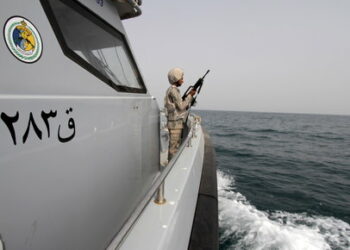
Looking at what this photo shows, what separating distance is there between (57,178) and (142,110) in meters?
1.17

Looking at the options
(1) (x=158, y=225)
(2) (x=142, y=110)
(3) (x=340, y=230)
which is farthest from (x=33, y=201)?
(3) (x=340, y=230)

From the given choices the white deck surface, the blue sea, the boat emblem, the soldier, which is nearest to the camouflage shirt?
the soldier

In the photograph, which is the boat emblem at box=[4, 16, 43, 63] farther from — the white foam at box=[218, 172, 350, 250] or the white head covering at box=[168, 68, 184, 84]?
the white foam at box=[218, 172, 350, 250]

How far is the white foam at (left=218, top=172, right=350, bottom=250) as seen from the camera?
133 inches

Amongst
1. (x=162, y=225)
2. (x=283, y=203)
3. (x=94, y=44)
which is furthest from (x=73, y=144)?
(x=283, y=203)

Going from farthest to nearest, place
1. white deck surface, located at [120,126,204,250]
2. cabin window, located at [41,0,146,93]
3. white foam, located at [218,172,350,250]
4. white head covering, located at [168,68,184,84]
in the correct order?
white foam, located at [218,172,350,250] → white head covering, located at [168,68,184,84] → cabin window, located at [41,0,146,93] → white deck surface, located at [120,126,204,250]

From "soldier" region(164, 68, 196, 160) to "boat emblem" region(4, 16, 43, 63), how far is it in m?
2.09

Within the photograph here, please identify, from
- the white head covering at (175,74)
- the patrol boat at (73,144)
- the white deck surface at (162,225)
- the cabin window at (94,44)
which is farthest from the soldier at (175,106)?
the white deck surface at (162,225)

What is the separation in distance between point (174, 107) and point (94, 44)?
158cm

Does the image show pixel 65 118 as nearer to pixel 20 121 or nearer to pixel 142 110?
pixel 20 121

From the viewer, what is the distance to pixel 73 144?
1069 mm

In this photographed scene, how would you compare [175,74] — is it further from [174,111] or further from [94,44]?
[94,44]

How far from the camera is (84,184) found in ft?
3.85

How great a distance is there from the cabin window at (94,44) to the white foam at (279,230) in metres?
3.31
